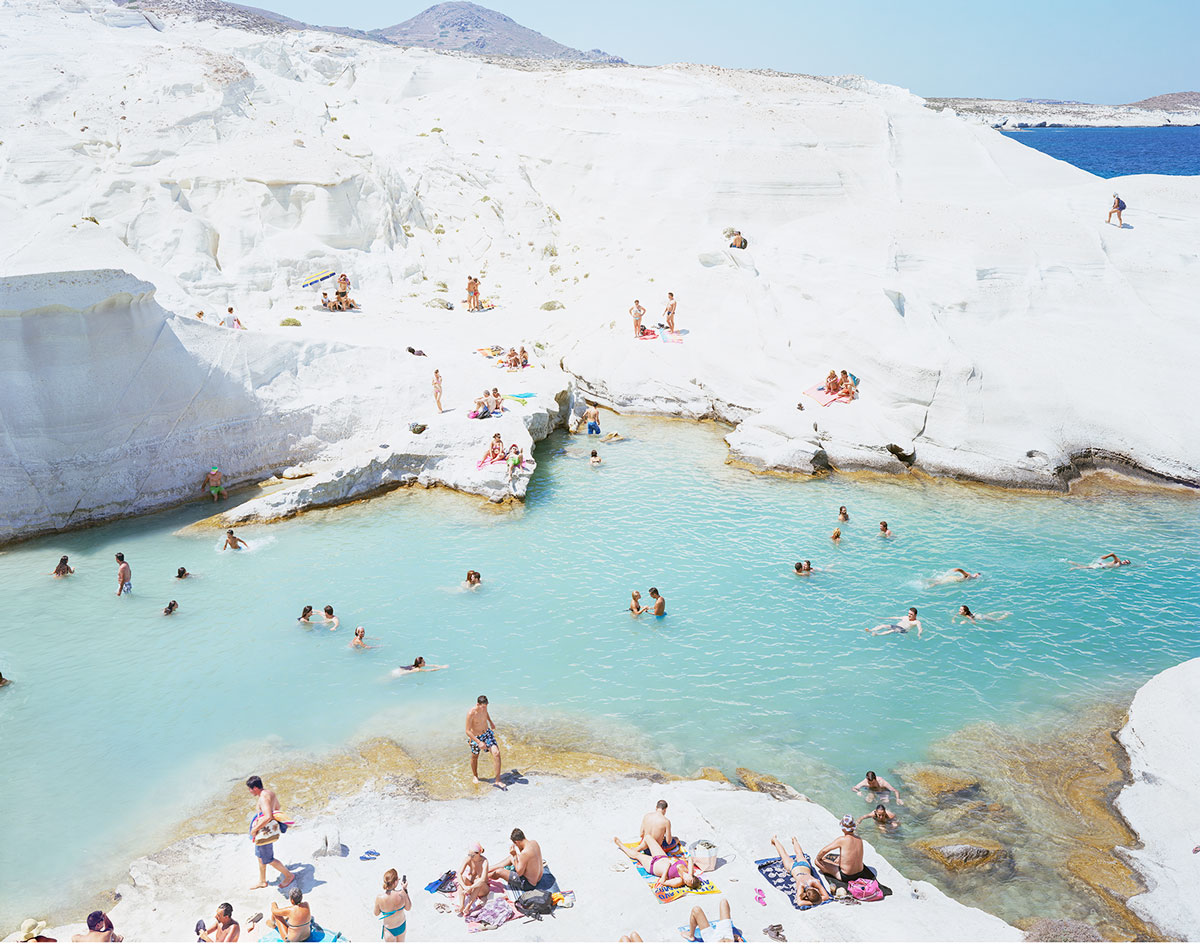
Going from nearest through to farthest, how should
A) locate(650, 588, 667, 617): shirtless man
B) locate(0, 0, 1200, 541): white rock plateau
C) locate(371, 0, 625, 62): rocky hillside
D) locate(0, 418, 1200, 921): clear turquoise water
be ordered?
locate(0, 418, 1200, 921): clear turquoise water → locate(650, 588, 667, 617): shirtless man → locate(0, 0, 1200, 541): white rock plateau → locate(371, 0, 625, 62): rocky hillside

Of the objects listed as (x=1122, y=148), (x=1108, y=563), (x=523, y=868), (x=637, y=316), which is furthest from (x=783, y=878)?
(x=1122, y=148)

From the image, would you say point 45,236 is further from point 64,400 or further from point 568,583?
point 568,583

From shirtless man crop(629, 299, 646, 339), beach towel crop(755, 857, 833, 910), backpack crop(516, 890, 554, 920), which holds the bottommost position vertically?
backpack crop(516, 890, 554, 920)

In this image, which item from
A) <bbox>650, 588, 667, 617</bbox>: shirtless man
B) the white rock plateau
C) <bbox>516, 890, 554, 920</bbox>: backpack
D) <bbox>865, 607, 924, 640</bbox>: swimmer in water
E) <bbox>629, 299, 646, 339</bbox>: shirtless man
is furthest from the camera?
<bbox>629, 299, 646, 339</bbox>: shirtless man

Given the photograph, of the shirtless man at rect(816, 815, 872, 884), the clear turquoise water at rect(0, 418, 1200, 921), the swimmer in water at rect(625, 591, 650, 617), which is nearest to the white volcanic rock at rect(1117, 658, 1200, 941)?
the clear turquoise water at rect(0, 418, 1200, 921)

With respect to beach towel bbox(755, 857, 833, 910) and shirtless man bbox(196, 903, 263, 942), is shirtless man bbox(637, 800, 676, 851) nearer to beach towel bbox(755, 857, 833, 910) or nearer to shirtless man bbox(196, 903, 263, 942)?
beach towel bbox(755, 857, 833, 910)

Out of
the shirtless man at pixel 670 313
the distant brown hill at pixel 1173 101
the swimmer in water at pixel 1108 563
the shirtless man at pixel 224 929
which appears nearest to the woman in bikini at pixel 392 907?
the shirtless man at pixel 224 929

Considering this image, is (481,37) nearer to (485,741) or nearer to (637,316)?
(637,316)

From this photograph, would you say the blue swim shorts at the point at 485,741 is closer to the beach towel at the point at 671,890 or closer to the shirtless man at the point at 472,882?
the shirtless man at the point at 472,882
